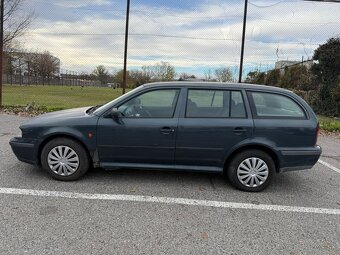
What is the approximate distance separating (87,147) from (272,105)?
8.85 feet

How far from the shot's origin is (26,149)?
4414mm

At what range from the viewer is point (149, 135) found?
14.1ft

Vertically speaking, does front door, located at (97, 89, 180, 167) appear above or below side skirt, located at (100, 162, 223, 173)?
above

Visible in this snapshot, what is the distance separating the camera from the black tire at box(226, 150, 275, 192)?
14.2 ft

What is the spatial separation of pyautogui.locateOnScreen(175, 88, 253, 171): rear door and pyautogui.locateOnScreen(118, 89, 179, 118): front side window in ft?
0.67

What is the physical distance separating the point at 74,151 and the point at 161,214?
1632mm

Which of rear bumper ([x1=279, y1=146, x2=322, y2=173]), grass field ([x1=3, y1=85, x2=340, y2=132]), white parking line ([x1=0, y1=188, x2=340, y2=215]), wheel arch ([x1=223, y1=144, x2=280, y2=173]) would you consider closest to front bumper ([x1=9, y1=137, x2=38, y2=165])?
white parking line ([x1=0, y1=188, x2=340, y2=215])

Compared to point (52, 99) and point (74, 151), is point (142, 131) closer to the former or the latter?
point (74, 151)

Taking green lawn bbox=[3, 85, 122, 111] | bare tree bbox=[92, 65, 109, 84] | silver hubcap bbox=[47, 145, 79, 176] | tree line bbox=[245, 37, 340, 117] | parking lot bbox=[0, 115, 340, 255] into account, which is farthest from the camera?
bare tree bbox=[92, 65, 109, 84]

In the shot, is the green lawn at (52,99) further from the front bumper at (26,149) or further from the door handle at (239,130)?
the door handle at (239,130)

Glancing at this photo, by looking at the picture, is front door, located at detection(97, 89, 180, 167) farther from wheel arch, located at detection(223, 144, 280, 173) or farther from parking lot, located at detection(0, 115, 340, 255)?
wheel arch, located at detection(223, 144, 280, 173)

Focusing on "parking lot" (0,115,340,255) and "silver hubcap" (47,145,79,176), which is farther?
"silver hubcap" (47,145,79,176)

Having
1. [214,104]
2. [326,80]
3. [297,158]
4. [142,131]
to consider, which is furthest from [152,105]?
[326,80]

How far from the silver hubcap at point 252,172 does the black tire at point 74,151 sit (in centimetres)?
220
